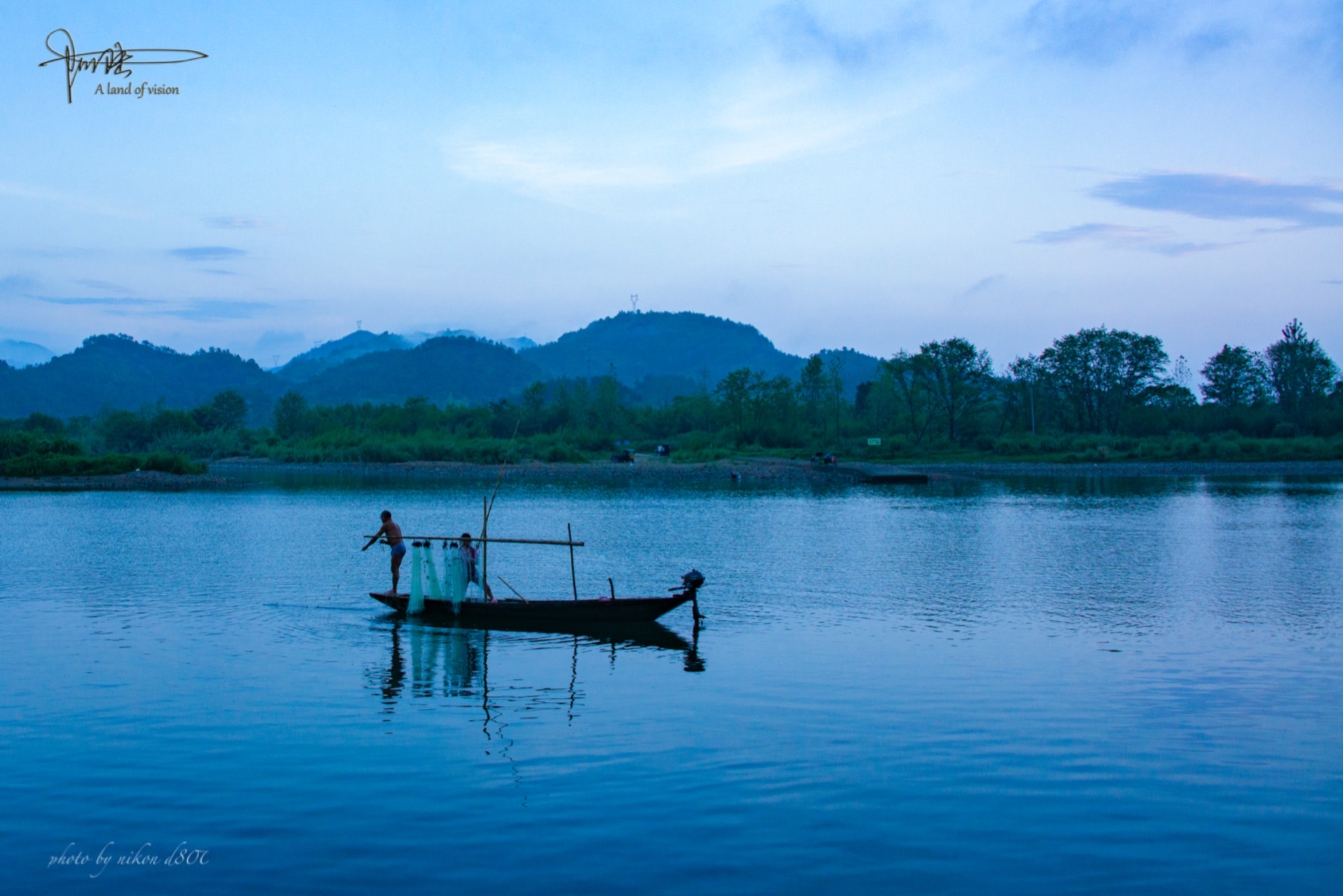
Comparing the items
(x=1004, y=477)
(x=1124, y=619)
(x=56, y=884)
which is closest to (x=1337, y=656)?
(x=1124, y=619)

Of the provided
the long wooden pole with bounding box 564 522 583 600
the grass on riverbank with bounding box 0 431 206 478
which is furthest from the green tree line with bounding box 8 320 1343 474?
the long wooden pole with bounding box 564 522 583 600

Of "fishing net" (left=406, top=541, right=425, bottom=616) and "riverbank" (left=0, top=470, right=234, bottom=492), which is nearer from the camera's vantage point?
"fishing net" (left=406, top=541, right=425, bottom=616)

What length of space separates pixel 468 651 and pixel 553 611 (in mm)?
1846

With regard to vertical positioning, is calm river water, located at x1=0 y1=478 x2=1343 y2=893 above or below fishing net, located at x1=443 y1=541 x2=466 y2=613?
below

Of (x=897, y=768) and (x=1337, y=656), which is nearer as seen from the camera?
(x=897, y=768)

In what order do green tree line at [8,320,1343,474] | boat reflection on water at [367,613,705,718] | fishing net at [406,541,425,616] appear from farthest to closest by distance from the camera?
green tree line at [8,320,1343,474], fishing net at [406,541,425,616], boat reflection on water at [367,613,705,718]

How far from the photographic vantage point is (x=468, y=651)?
17.1 metres

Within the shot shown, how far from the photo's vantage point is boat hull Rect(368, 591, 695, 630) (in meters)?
18.1

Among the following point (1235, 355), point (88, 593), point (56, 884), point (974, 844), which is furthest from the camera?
point (1235, 355)

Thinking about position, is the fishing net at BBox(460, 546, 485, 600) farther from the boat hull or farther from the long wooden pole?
the long wooden pole

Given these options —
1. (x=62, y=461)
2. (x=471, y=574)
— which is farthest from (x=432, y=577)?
(x=62, y=461)

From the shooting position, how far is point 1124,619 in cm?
2027

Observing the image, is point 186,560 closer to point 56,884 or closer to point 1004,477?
point 56,884

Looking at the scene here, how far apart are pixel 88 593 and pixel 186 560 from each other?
259 inches
